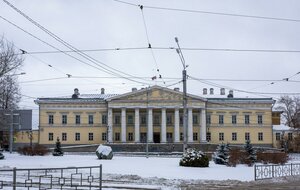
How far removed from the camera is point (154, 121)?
3627 inches

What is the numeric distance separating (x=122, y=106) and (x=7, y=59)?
5126cm

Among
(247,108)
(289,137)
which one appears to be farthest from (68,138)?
(289,137)

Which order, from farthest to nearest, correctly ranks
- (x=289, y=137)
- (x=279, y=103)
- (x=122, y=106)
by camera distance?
(x=279, y=103), (x=122, y=106), (x=289, y=137)

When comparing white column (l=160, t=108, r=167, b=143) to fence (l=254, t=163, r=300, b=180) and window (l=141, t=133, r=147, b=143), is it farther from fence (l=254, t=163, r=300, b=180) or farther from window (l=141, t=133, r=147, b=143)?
fence (l=254, t=163, r=300, b=180)

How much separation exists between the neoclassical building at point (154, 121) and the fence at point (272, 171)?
60.3 metres

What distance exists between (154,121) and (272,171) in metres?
67.6

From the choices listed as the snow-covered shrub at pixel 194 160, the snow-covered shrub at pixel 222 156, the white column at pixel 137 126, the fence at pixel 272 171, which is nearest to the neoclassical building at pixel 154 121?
the white column at pixel 137 126

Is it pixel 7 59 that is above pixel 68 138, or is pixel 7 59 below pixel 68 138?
above

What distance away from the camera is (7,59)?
37250mm

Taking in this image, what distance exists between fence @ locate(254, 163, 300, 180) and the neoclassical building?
198 feet

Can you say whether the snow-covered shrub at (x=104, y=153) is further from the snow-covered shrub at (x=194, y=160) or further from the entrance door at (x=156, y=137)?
the entrance door at (x=156, y=137)

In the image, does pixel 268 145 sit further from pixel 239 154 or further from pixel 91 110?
pixel 239 154

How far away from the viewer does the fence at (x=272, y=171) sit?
77.3ft

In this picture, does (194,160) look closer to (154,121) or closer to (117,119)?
(117,119)
